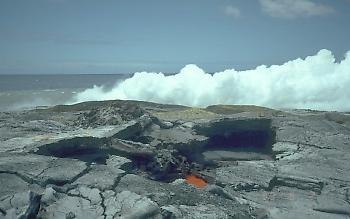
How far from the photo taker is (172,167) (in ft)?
70.3

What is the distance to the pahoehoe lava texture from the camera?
13438mm

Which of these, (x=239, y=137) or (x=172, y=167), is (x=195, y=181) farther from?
(x=239, y=137)

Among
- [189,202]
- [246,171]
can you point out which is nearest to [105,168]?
[189,202]

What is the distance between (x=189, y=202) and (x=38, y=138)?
8.09 m

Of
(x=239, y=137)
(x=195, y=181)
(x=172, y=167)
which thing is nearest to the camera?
(x=195, y=181)

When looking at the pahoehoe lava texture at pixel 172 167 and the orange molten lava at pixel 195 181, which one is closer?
the pahoehoe lava texture at pixel 172 167

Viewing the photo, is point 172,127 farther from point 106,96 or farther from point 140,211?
point 106,96

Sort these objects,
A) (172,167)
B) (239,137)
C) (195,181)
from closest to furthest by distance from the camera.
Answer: (195,181) < (172,167) < (239,137)

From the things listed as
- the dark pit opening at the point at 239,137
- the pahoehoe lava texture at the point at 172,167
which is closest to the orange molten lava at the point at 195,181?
the pahoehoe lava texture at the point at 172,167

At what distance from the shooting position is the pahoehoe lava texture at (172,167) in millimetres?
13438

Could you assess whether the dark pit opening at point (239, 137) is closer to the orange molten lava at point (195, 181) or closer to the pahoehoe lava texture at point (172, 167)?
the pahoehoe lava texture at point (172, 167)

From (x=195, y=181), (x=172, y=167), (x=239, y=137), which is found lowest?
(x=195, y=181)

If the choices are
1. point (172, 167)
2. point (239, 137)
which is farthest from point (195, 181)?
point (239, 137)

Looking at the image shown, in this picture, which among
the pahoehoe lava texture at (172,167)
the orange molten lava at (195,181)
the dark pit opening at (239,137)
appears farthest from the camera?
the dark pit opening at (239,137)
